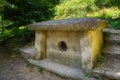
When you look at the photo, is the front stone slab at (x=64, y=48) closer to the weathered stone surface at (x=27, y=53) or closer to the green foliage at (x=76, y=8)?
the weathered stone surface at (x=27, y=53)

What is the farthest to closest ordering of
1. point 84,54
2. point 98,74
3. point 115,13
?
point 115,13
point 84,54
point 98,74

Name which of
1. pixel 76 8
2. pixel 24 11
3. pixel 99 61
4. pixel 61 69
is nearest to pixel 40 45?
pixel 61 69

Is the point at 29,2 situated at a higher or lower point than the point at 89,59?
higher

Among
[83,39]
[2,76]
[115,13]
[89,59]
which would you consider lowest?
[2,76]

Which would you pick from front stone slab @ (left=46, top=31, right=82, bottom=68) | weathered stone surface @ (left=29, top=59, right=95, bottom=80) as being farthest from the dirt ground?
front stone slab @ (left=46, top=31, right=82, bottom=68)

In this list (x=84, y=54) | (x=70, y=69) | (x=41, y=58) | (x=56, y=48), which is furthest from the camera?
(x=41, y=58)

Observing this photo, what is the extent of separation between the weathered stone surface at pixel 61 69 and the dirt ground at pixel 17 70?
189mm

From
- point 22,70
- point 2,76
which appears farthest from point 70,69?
point 2,76

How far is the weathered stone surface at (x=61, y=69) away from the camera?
5.12 meters

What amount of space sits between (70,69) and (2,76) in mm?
2469

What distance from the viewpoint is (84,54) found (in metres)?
5.14

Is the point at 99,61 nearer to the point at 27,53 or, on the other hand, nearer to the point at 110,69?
the point at 110,69

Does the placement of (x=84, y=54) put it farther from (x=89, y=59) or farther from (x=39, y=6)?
(x=39, y=6)

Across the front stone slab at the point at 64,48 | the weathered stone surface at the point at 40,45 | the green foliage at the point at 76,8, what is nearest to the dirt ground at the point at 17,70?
the weathered stone surface at the point at 40,45
